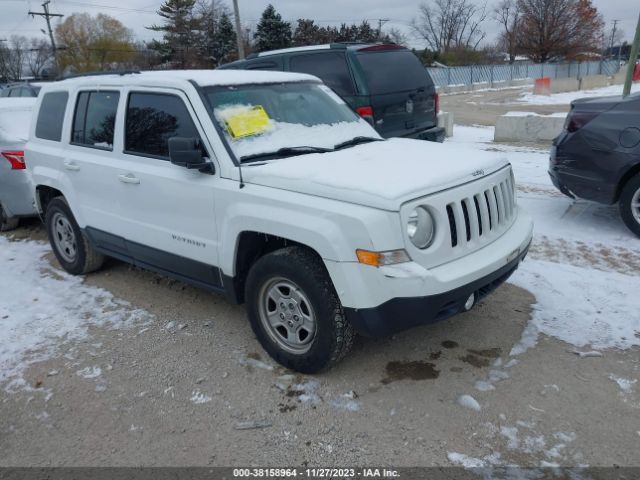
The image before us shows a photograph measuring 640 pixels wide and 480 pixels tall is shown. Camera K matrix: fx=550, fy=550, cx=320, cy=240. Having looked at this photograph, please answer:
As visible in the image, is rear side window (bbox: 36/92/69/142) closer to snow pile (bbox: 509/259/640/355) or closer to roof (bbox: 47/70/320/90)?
roof (bbox: 47/70/320/90)

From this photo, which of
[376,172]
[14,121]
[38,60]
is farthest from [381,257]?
[38,60]

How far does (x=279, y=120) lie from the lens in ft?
13.3

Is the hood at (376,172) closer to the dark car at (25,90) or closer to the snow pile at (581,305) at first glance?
the snow pile at (581,305)

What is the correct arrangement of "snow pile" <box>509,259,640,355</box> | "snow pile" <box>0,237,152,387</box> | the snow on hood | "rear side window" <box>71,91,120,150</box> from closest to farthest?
"snow pile" <box>509,259,640,355</box> < "snow pile" <box>0,237,152,387</box> < "rear side window" <box>71,91,120,150</box> < the snow on hood

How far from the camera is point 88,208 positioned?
16.0 ft

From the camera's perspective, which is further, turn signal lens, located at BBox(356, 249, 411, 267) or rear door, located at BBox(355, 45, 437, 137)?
rear door, located at BBox(355, 45, 437, 137)

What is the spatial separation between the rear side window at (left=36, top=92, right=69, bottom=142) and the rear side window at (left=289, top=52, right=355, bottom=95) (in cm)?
390

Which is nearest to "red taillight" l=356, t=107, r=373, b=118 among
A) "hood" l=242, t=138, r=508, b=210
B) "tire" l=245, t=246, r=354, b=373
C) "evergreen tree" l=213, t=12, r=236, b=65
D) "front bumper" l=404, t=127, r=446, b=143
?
"front bumper" l=404, t=127, r=446, b=143

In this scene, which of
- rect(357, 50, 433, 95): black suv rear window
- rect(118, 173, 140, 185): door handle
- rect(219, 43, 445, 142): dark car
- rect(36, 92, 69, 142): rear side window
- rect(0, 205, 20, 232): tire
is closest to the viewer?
rect(118, 173, 140, 185): door handle

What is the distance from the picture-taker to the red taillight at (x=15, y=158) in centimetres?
650

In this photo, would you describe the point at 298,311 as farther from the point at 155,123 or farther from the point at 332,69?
the point at 332,69

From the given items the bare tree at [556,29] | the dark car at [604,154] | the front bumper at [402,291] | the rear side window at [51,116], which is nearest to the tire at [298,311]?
the front bumper at [402,291]

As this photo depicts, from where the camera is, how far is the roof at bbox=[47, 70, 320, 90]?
3985mm

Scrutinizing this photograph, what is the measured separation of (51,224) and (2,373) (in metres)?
2.16
